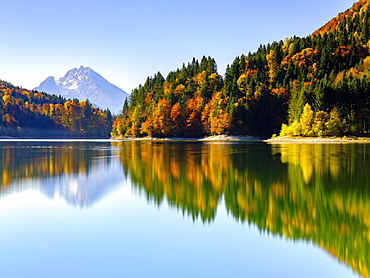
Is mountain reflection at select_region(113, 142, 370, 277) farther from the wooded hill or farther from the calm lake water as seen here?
the wooded hill

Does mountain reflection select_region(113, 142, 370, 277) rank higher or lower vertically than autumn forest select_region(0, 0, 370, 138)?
lower

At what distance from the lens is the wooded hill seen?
96812 millimetres

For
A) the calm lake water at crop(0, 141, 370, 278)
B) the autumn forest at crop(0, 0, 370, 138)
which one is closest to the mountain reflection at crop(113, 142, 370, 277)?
the calm lake water at crop(0, 141, 370, 278)

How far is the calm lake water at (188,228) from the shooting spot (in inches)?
389

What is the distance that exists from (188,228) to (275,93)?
127021mm

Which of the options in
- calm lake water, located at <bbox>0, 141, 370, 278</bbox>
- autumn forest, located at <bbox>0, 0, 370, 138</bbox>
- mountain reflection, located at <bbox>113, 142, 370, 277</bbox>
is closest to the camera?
calm lake water, located at <bbox>0, 141, 370, 278</bbox>

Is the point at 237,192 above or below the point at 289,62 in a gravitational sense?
below

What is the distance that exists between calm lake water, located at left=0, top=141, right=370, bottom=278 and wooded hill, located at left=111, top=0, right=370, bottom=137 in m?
79.2

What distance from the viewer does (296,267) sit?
31.8 ft

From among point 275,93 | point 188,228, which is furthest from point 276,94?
point 188,228

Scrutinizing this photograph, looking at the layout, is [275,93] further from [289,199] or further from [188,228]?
[188,228]

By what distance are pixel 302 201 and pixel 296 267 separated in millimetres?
7804

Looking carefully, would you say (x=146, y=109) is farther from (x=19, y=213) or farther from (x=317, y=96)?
(x=19, y=213)

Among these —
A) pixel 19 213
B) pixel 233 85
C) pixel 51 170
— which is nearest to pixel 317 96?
pixel 233 85
